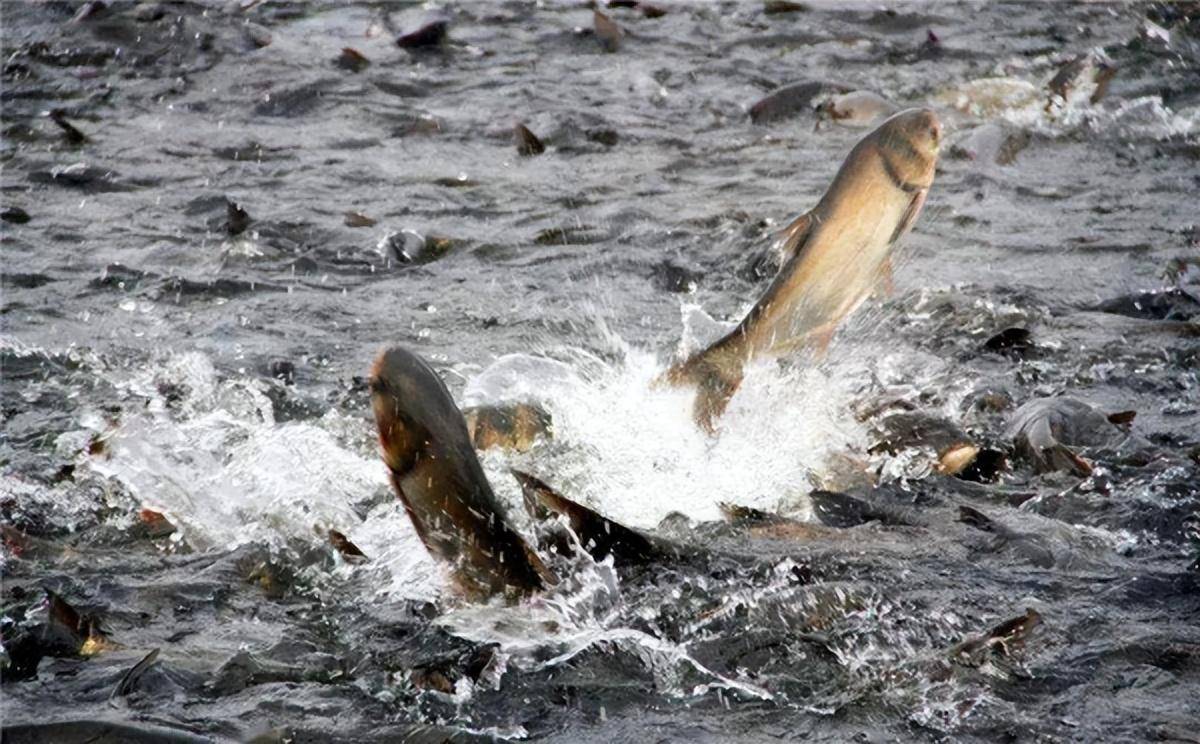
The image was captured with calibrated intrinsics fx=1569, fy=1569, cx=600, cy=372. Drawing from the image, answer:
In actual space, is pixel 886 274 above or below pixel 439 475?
below

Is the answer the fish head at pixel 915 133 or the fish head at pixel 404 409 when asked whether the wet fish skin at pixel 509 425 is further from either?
the fish head at pixel 915 133

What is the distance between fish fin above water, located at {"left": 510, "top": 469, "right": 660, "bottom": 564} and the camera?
12.8ft

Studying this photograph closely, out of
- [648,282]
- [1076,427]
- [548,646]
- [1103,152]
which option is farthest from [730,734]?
[1103,152]

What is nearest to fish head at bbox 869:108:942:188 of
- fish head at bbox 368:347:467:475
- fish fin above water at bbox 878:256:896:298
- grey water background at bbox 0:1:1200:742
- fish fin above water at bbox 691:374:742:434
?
fish fin above water at bbox 878:256:896:298

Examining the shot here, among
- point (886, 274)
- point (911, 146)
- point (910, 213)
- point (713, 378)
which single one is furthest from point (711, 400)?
point (911, 146)

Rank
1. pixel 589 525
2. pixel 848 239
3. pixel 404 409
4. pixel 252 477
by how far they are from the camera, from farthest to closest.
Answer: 1. pixel 848 239
2. pixel 252 477
3. pixel 589 525
4. pixel 404 409

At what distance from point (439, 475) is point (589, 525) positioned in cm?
56

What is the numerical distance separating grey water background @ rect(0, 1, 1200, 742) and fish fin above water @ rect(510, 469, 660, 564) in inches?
5.6

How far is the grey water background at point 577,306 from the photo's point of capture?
3570mm

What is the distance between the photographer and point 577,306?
20.4 feet

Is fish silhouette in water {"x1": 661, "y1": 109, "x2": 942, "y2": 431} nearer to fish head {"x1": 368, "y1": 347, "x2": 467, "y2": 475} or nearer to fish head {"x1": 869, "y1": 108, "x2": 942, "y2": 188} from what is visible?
fish head {"x1": 869, "y1": 108, "x2": 942, "y2": 188}

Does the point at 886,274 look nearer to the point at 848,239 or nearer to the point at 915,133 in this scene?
the point at 848,239

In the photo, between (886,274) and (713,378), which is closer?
(713,378)

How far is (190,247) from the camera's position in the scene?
6.66 meters
